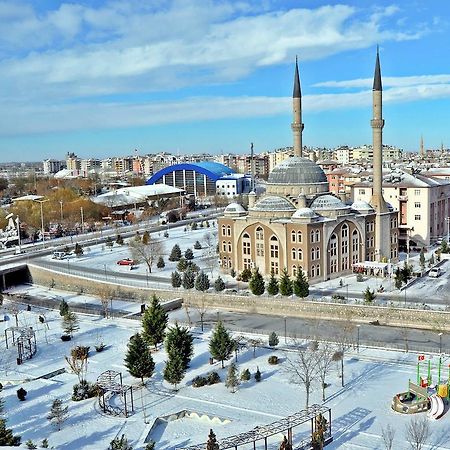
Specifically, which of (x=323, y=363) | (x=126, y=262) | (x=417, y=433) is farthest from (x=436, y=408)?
(x=126, y=262)

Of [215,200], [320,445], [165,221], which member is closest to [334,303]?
[320,445]

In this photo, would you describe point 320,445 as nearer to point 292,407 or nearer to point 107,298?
point 292,407

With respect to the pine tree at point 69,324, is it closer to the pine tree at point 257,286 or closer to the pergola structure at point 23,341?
the pergola structure at point 23,341

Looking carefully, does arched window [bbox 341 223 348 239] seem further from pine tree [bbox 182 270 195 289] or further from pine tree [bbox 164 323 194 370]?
pine tree [bbox 164 323 194 370]

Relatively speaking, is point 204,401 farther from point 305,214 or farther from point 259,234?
point 259,234

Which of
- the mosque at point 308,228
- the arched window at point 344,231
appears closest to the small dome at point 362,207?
the mosque at point 308,228
